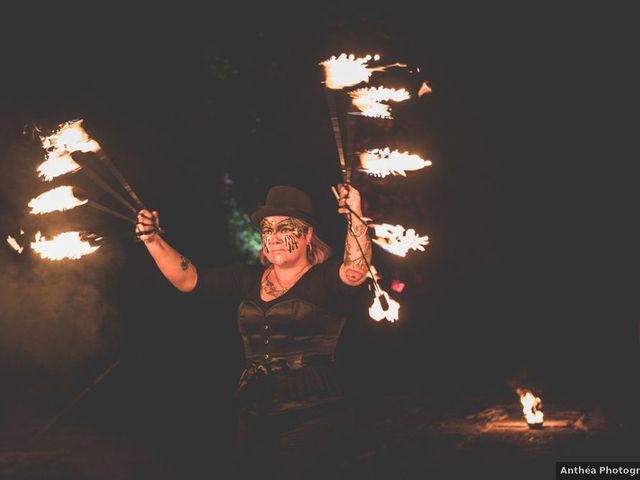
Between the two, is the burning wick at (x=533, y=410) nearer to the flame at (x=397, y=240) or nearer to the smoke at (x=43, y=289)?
the smoke at (x=43, y=289)

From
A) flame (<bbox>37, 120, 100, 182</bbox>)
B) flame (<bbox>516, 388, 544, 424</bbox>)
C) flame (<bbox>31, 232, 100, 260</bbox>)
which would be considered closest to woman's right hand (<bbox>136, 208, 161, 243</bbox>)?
flame (<bbox>31, 232, 100, 260</bbox>)

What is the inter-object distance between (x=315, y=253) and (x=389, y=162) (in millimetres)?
884

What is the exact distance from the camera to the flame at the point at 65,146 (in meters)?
4.35

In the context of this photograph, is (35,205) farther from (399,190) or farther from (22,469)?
(399,190)

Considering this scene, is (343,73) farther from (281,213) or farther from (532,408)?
(532,408)

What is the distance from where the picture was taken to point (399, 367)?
17.1m

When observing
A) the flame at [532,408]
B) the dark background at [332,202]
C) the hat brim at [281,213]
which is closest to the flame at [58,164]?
the hat brim at [281,213]

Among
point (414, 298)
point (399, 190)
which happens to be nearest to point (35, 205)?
point (399, 190)

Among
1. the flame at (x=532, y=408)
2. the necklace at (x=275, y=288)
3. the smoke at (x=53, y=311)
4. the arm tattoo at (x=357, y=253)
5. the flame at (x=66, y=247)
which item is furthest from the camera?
the flame at (x=532, y=408)

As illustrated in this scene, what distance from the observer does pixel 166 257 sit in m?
4.55

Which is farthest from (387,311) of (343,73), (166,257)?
(166,257)

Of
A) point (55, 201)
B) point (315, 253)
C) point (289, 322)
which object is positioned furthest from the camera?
point (315, 253)

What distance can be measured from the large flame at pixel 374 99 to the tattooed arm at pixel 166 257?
51.5 inches

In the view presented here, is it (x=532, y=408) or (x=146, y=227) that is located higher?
(x=146, y=227)
